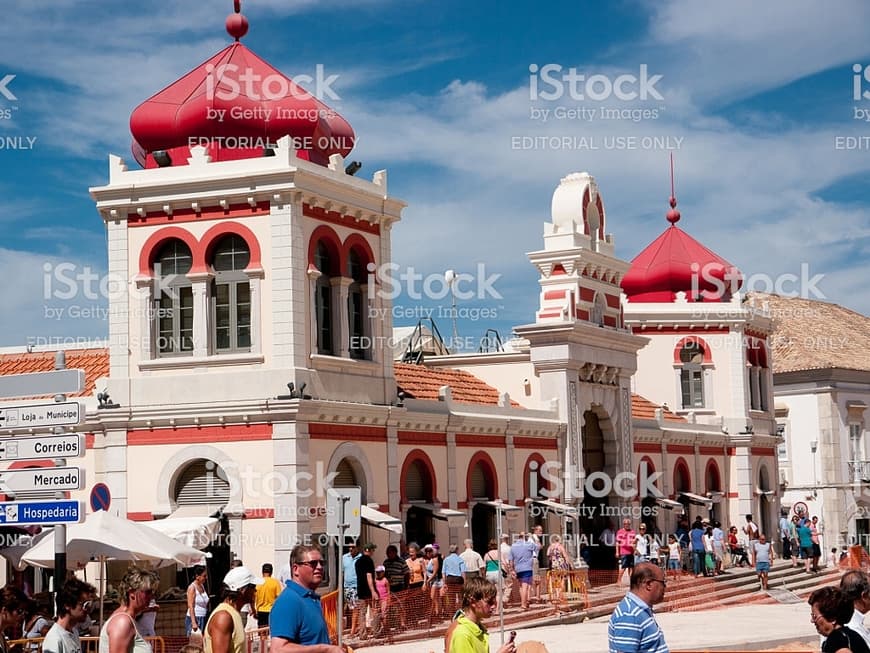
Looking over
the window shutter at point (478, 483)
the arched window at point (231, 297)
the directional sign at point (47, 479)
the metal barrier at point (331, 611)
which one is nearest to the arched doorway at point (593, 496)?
the window shutter at point (478, 483)

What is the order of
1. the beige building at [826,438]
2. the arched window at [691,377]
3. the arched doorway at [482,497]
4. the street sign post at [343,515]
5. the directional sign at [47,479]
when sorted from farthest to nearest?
the beige building at [826,438] < the arched window at [691,377] < the arched doorway at [482,497] < the street sign post at [343,515] < the directional sign at [47,479]

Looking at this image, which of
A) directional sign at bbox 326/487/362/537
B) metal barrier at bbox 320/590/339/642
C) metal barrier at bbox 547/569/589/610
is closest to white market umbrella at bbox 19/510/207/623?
metal barrier at bbox 320/590/339/642

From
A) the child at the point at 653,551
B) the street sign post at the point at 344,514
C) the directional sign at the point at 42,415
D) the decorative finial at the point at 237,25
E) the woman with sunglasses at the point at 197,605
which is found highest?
the decorative finial at the point at 237,25

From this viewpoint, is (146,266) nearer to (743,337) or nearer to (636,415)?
(636,415)

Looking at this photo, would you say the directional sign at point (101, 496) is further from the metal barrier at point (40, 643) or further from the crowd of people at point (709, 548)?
the crowd of people at point (709, 548)

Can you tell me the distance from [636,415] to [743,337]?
5707mm

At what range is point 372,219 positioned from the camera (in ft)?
92.5

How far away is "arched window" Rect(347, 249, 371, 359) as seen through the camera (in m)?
27.6

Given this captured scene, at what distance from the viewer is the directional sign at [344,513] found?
60.8ft

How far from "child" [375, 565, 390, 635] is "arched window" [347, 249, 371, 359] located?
505 cm

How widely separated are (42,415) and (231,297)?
40.2ft

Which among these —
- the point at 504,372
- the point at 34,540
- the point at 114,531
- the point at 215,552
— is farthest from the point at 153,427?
the point at 504,372

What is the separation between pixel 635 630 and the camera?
925 centimetres

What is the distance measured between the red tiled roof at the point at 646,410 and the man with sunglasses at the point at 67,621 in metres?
31.8
